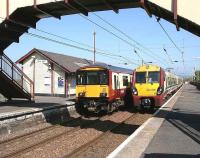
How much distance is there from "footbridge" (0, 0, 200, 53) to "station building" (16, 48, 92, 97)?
64.9 ft

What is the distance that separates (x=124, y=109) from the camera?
95.1ft

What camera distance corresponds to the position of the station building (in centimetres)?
3753

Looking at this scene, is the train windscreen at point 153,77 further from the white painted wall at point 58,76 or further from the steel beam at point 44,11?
the white painted wall at point 58,76

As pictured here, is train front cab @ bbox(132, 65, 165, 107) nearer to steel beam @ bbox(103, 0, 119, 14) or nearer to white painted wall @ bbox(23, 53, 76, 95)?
steel beam @ bbox(103, 0, 119, 14)

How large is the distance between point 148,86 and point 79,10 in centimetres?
1039

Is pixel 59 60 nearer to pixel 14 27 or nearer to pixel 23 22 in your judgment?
pixel 14 27

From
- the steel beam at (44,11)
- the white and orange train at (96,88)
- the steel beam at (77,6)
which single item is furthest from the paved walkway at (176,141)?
the white and orange train at (96,88)

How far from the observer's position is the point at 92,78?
2333cm

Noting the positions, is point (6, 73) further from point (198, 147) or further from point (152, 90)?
point (198, 147)

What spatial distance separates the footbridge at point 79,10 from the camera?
13.1m

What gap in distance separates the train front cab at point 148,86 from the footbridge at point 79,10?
31.1 ft

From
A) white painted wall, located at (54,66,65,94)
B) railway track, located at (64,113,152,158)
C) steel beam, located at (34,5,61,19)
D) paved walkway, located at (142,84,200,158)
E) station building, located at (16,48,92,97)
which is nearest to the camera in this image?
paved walkway, located at (142,84,200,158)

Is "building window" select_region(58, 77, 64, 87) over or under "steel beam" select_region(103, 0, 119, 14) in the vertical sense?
under

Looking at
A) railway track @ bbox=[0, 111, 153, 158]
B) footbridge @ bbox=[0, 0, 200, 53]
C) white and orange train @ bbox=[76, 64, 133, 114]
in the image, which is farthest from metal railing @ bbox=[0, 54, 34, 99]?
footbridge @ bbox=[0, 0, 200, 53]
